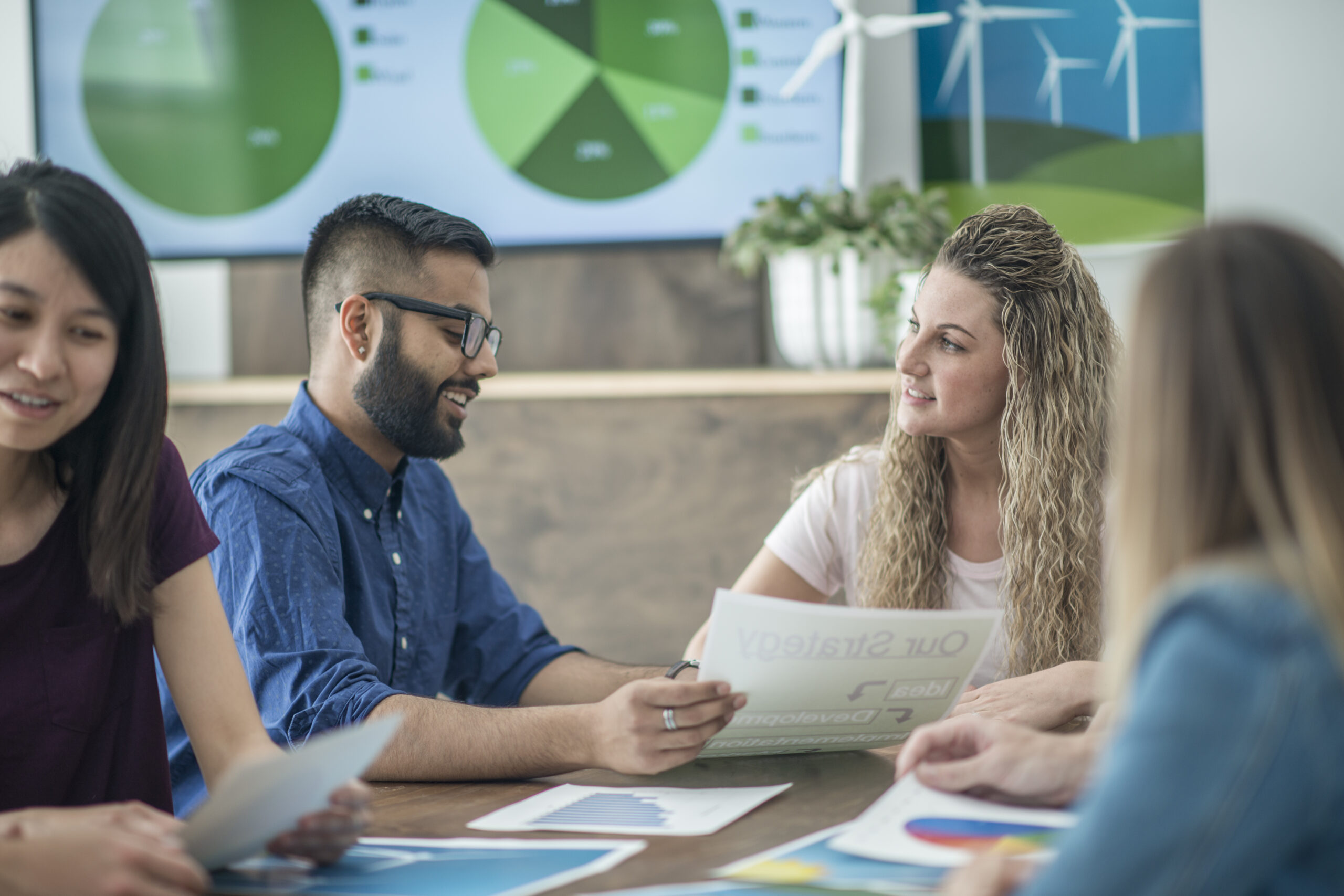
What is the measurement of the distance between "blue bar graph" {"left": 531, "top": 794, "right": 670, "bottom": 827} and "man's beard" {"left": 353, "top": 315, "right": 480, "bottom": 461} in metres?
0.70

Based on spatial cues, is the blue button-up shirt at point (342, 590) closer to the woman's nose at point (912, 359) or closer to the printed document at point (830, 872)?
the printed document at point (830, 872)

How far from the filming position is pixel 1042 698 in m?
1.27

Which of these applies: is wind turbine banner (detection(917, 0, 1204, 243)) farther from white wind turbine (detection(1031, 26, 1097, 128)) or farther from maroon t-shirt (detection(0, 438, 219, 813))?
maroon t-shirt (detection(0, 438, 219, 813))

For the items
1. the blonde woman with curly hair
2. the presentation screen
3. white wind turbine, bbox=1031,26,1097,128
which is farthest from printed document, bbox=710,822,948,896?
white wind turbine, bbox=1031,26,1097,128

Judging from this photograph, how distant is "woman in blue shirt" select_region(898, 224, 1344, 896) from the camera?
21.4 inches

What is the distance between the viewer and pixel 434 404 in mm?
1624

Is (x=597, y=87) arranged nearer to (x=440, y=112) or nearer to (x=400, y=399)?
(x=440, y=112)

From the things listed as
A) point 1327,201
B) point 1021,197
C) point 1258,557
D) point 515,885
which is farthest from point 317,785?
point 1327,201

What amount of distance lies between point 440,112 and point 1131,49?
65.5 inches

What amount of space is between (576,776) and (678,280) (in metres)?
1.78

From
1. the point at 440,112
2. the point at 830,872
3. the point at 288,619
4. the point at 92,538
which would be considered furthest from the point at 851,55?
the point at 830,872

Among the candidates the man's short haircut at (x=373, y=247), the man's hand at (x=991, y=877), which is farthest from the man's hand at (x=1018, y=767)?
the man's short haircut at (x=373, y=247)

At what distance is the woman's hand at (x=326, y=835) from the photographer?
87 centimetres

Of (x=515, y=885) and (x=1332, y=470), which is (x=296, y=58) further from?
(x=1332, y=470)
